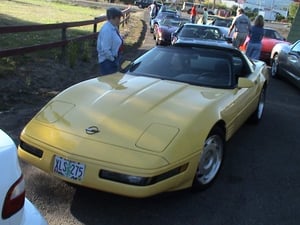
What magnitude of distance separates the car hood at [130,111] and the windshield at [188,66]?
281 mm

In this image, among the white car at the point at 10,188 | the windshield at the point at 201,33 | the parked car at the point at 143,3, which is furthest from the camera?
the parked car at the point at 143,3

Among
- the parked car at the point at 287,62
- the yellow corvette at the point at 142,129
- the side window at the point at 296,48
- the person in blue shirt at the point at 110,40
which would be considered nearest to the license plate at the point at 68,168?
the yellow corvette at the point at 142,129

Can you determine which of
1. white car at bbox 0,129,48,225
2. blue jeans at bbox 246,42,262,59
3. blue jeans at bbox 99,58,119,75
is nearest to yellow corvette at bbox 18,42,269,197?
blue jeans at bbox 99,58,119,75

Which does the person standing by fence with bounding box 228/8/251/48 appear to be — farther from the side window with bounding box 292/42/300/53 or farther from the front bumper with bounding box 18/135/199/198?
the front bumper with bounding box 18/135/199/198

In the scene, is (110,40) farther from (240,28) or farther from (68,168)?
(240,28)

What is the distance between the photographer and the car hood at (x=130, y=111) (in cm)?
397

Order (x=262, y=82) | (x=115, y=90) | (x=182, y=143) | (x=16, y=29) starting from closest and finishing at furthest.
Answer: (x=182, y=143), (x=115, y=90), (x=262, y=82), (x=16, y=29)

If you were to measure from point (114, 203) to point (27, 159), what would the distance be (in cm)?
88

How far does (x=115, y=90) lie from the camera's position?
16.1ft

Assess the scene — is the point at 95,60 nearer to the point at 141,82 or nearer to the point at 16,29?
the point at 16,29

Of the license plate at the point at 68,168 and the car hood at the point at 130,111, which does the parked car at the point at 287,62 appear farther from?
the license plate at the point at 68,168

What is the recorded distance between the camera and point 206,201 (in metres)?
4.32

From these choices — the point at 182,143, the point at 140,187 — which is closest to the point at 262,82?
the point at 182,143

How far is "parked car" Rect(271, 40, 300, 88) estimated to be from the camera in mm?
10906
